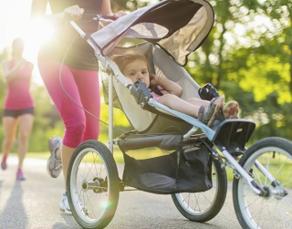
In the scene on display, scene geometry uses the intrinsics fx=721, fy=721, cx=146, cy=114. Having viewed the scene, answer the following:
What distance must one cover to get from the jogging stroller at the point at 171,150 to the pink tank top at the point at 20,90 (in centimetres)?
369

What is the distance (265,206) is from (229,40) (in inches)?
727

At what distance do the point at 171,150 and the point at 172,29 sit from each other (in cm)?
112

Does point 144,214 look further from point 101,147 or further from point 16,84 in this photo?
point 16,84

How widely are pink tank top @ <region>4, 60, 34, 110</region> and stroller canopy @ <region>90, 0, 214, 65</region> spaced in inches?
148

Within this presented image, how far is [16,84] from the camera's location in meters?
8.69

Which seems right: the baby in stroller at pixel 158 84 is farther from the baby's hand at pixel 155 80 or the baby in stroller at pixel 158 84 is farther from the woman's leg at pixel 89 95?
the woman's leg at pixel 89 95

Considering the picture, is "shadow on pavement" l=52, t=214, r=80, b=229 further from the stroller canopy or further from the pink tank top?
the pink tank top

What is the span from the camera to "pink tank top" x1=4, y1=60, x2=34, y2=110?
28.1 ft

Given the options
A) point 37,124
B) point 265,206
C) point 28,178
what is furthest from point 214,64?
point 37,124

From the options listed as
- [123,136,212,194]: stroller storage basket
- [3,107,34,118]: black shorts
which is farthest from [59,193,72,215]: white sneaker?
[3,107,34,118]: black shorts

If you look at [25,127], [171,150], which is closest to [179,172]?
[171,150]

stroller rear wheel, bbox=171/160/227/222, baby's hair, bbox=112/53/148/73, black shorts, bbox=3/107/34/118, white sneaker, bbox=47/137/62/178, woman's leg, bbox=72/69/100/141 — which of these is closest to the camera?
stroller rear wheel, bbox=171/160/227/222

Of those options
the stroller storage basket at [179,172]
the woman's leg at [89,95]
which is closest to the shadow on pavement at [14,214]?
the woman's leg at [89,95]

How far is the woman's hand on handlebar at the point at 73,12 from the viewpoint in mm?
4793
